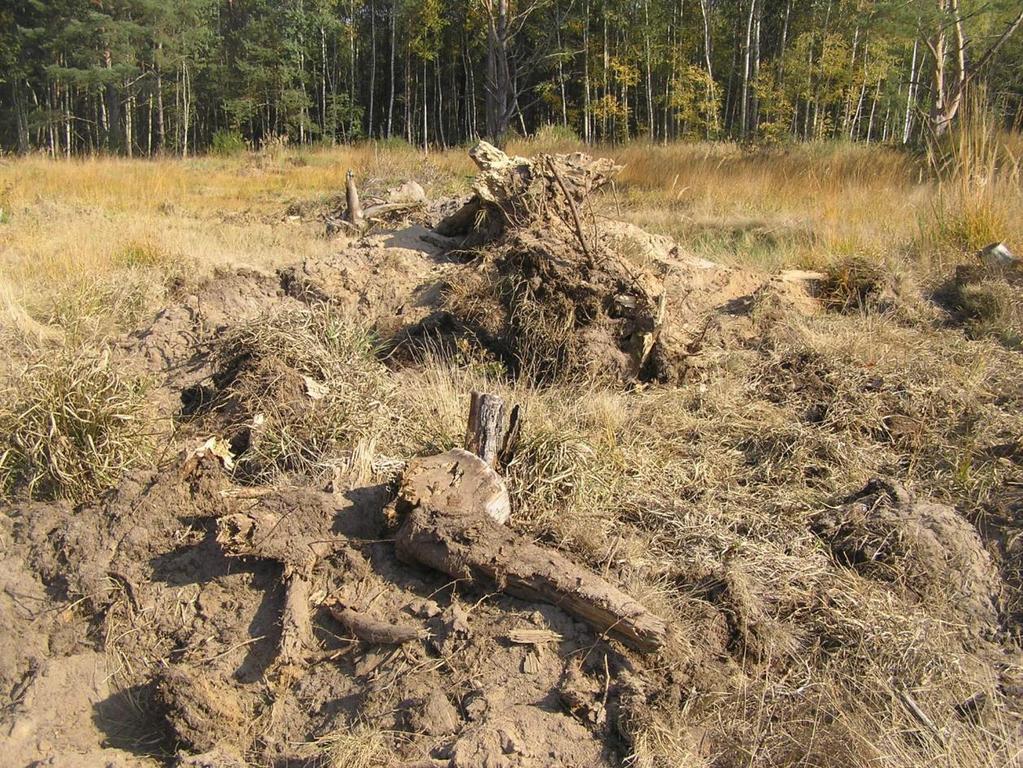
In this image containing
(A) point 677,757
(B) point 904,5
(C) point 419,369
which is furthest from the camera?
(B) point 904,5

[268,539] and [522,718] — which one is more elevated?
[268,539]

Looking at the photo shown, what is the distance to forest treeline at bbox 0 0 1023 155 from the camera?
2642 centimetres

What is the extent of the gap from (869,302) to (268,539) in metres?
4.90

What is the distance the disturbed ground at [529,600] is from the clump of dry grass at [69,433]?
0.48 ft

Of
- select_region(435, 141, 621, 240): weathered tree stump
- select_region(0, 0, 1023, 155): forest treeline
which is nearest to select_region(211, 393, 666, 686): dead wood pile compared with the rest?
select_region(435, 141, 621, 240): weathered tree stump

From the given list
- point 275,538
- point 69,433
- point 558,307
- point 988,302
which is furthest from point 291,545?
point 988,302

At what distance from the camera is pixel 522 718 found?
7.91ft

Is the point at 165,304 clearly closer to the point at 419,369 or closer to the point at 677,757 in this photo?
the point at 419,369

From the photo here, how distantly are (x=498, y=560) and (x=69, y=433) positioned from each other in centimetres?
215

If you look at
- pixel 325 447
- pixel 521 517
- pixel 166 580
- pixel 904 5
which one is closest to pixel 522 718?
pixel 521 517

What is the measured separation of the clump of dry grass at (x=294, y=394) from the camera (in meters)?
3.69

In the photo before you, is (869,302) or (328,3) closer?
(869,302)

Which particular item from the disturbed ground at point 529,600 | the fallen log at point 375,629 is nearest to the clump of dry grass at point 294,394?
the disturbed ground at point 529,600

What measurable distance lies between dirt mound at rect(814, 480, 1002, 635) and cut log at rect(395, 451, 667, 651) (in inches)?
44.2
